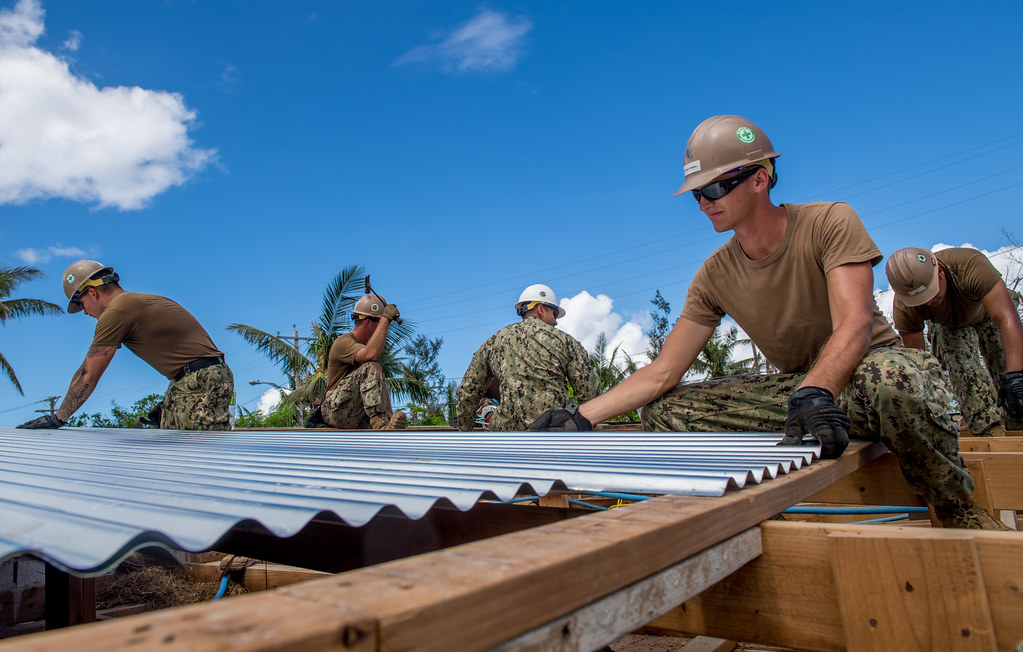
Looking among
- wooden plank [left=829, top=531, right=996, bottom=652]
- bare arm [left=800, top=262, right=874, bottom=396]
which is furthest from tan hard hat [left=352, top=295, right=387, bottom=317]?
wooden plank [left=829, top=531, right=996, bottom=652]

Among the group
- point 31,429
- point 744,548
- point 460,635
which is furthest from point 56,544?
point 31,429

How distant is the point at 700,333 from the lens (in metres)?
3.57

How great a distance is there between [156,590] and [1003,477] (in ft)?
13.9

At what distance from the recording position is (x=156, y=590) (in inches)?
149

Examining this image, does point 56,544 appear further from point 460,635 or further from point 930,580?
point 930,580

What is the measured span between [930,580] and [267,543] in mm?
1949

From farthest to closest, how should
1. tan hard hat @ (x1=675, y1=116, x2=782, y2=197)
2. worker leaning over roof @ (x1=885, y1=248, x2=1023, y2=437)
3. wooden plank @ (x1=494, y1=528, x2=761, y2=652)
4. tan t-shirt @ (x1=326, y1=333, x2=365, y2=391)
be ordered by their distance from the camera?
tan t-shirt @ (x1=326, y1=333, x2=365, y2=391) < worker leaning over roof @ (x1=885, y1=248, x2=1023, y2=437) < tan hard hat @ (x1=675, y1=116, x2=782, y2=197) < wooden plank @ (x1=494, y1=528, x2=761, y2=652)

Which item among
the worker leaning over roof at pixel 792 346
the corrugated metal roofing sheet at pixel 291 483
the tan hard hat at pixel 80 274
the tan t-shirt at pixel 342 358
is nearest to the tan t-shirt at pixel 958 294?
the worker leaning over roof at pixel 792 346

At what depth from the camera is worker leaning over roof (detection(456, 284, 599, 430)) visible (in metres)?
5.68

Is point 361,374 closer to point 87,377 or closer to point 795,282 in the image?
point 87,377

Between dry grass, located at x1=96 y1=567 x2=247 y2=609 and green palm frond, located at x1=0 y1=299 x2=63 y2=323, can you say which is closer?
dry grass, located at x1=96 y1=567 x2=247 y2=609

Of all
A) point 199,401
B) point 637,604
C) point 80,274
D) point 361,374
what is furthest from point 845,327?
point 361,374

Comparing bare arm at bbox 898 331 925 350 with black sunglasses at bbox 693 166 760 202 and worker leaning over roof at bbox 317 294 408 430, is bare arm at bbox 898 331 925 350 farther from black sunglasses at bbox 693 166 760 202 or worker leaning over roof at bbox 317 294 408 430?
worker leaning over roof at bbox 317 294 408 430

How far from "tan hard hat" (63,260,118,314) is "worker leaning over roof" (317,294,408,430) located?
2.52 m
